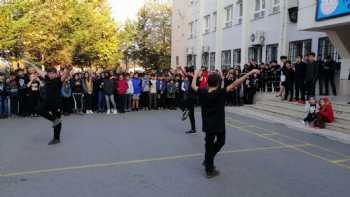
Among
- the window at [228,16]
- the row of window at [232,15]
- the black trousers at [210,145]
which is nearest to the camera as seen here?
the black trousers at [210,145]

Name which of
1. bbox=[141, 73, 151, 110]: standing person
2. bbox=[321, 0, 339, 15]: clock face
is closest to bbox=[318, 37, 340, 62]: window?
bbox=[321, 0, 339, 15]: clock face

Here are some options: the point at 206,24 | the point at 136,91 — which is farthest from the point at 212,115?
the point at 206,24

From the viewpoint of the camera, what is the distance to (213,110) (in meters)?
5.84

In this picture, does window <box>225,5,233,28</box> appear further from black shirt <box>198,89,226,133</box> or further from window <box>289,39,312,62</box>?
black shirt <box>198,89,226,133</box>

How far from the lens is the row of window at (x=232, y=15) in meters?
21.3

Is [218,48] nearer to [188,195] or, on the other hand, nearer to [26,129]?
[26,129]

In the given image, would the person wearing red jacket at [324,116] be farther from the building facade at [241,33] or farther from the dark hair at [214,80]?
the dark hair at [214,80]

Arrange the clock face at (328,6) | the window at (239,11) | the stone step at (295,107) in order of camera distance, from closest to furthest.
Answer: the stone step at (295,107) < the clock face at (328,6) < the window at (239,11)

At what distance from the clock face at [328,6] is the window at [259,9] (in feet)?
28.6

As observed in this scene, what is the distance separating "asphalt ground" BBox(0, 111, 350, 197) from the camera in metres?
5.24

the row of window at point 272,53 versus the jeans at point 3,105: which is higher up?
the row of window at point 272,53

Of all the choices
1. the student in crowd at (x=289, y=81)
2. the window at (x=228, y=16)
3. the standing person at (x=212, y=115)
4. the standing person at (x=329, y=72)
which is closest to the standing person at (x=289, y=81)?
the student in crowd at (x=289, y=81)

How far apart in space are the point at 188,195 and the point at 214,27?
81.8 ft

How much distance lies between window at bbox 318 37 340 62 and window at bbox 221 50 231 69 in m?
9.84
